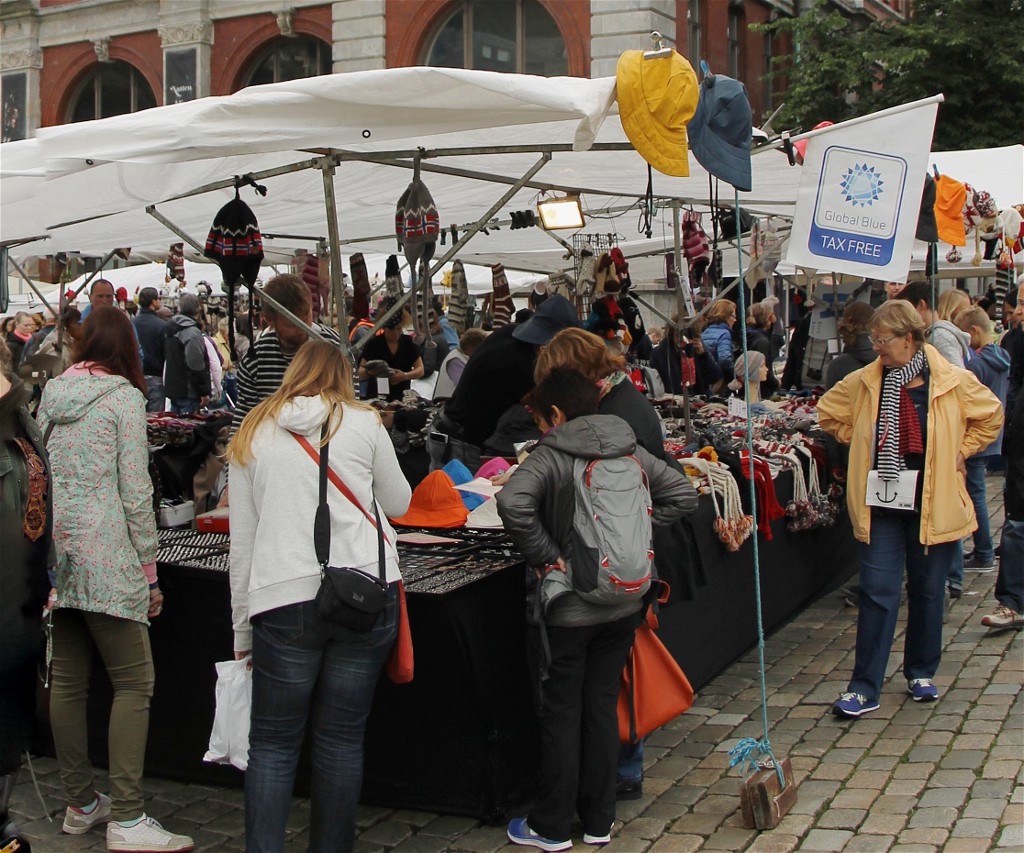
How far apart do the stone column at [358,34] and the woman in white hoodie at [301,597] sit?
18541mm

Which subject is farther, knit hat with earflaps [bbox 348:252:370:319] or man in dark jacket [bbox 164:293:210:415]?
man in dark jacket [bbox 164:293:210:415]

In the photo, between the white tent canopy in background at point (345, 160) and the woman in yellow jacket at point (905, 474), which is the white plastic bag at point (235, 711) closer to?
the white tent canopy in background at point (345, 160)

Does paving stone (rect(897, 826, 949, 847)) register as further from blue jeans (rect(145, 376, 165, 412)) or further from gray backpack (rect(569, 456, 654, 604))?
blue jeans (rect(145, 376, 165, 412))

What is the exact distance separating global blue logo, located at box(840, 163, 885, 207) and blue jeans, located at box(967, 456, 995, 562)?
304 centimetres

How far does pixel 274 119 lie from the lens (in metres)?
4.47

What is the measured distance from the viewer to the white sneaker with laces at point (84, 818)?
14.0 feet

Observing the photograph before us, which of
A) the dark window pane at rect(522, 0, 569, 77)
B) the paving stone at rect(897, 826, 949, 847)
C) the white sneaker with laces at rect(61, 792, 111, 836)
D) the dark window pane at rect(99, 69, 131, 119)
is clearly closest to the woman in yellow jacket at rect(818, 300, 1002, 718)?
the paving stone at rect(897, 826, 949, 847)

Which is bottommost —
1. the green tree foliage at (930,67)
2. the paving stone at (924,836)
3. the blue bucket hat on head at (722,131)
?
the paving stone at (924,836)

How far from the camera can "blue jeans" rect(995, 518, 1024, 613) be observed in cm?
648

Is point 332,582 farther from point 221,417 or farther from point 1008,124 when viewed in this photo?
point 1008,124

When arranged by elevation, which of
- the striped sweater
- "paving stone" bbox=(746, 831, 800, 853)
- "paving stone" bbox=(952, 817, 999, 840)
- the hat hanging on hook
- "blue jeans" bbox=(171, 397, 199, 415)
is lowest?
"paving stone" bbox=(746, 831, 800, 853)

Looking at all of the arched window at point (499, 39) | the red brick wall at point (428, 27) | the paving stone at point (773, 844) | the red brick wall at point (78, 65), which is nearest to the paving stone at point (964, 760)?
the paving stone at point (773, 844)

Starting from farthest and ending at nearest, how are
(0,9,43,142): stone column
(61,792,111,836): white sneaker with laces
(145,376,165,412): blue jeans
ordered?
1. (0,9,43,142): stone column
2. (145,376,165,412): blue jeans
3. (61,792,111,836): white sneaker with laces

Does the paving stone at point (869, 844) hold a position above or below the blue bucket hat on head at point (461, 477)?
below
